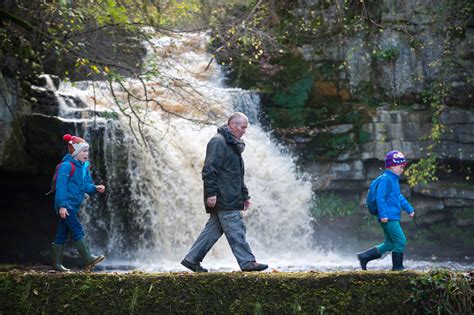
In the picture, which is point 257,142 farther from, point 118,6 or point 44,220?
point 118,6

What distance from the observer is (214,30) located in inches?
438

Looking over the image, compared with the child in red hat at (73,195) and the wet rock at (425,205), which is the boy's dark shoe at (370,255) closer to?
the child in red hat at (73,195)

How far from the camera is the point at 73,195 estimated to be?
24.3 ft

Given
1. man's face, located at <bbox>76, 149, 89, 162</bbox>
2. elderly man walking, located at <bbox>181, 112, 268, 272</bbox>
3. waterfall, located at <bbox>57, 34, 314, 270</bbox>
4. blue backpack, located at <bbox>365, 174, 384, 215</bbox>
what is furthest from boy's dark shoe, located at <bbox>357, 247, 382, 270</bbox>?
waterfall, located at <bbox>57, 34, 314, 270</bbox>

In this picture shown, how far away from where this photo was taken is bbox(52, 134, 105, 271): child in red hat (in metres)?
7.28

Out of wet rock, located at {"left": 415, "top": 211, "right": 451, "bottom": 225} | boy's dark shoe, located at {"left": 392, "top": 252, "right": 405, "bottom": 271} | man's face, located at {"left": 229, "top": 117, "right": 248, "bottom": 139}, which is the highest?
man's face, located at {"left": 229, "top": 117, "right": 248, "bottom": 139}

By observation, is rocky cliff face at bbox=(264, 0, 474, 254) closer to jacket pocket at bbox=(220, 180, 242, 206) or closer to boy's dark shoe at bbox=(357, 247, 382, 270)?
boy's dark shoe at bbox=(357, 247, 382, 270)

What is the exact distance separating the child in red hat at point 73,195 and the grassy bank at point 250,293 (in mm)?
1704

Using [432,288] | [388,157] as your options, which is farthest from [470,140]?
[432,288]

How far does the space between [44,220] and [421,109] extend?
9.02 metres

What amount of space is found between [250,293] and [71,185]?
2.90 meters

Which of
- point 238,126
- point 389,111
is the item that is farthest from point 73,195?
Result: point 389,111

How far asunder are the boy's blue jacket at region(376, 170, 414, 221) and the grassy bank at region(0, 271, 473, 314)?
2186mm

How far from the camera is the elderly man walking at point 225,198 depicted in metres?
6.80
